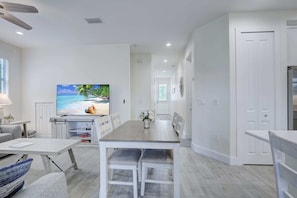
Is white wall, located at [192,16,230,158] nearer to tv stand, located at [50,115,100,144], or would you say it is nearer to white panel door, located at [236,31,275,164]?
white panel door, located at [236,31,275,164]

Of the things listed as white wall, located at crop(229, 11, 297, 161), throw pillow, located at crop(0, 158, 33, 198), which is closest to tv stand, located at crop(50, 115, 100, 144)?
white wall, located at crop(229, 11, 297, 161)

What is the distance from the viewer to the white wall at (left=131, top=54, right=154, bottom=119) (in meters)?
6.10

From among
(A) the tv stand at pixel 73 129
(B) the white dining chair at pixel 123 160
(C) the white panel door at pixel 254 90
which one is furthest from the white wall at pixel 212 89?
(A) the tv stand at pixel 73 129

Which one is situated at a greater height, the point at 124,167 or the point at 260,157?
the point at 124,167

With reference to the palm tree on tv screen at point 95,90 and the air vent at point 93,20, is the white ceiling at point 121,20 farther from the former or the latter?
the palm tree on tv screen at point 95,90

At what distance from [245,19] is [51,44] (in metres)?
4.74

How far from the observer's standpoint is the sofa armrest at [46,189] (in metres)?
0.96

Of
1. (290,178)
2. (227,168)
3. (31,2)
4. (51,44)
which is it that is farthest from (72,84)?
(290,178)

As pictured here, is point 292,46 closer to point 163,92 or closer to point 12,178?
point 12,178

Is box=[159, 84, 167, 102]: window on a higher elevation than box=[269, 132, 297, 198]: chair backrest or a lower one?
higher

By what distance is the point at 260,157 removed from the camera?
3.23m

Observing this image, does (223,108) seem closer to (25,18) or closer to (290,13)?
(290,13)

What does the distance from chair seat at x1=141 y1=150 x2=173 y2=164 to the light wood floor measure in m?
0.47

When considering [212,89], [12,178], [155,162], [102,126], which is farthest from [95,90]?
[12,178]
